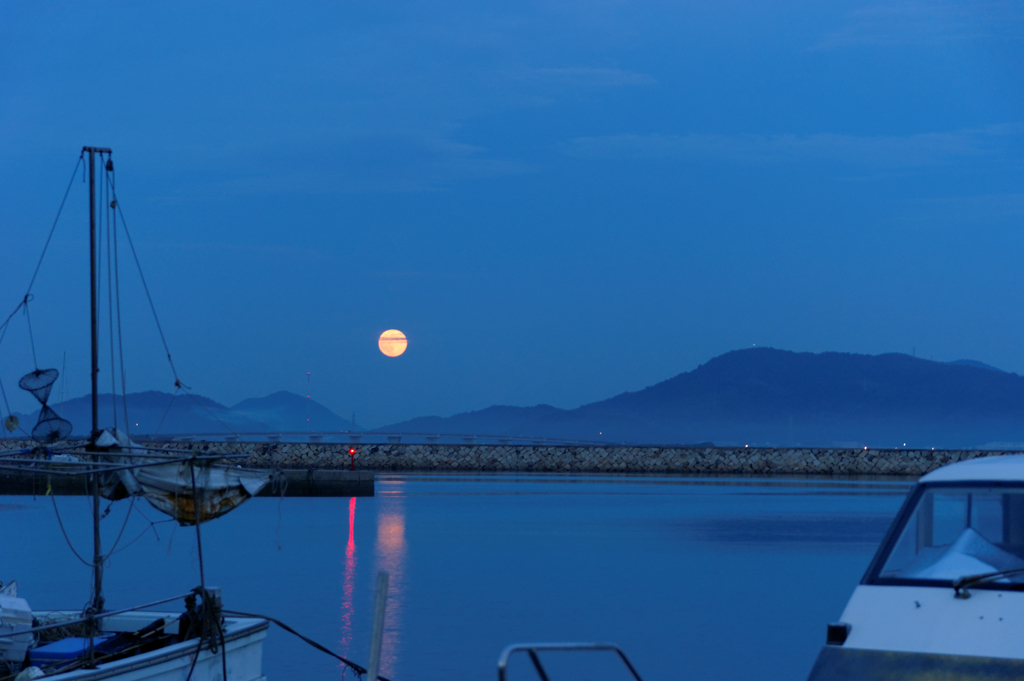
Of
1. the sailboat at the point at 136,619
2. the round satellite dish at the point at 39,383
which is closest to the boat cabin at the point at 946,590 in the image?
the sailboat at the point at 136,619

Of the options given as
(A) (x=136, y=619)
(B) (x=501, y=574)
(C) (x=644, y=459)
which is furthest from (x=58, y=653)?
(C) (x=644, y=459)

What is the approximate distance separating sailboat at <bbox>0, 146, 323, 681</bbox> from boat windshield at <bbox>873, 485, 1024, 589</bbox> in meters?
7.23

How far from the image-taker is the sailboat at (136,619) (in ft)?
38.0

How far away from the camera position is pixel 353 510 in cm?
5416

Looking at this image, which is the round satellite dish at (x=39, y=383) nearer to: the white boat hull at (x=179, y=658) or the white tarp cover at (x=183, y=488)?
the white tarp cover at (x=183, y=488)

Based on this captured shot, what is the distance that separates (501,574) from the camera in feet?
98.5

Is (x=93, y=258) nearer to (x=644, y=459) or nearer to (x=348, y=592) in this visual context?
(x=348, y=592)

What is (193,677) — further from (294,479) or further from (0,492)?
(0,492)

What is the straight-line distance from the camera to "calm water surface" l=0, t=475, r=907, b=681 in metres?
19.2

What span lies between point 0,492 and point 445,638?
54.8m

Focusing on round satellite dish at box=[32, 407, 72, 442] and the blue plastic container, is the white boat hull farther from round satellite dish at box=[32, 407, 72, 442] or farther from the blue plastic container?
round satellite dish at box=[32, 407, 72, 442]

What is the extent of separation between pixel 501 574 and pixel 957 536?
2389 cm

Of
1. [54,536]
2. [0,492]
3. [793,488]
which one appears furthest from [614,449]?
[54,536]

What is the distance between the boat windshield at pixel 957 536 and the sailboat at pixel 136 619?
7.23m
